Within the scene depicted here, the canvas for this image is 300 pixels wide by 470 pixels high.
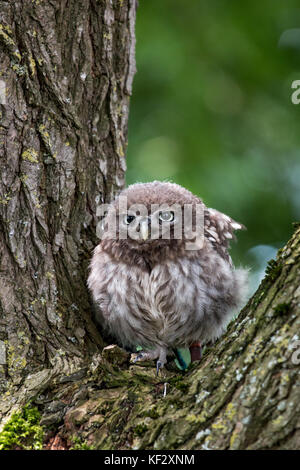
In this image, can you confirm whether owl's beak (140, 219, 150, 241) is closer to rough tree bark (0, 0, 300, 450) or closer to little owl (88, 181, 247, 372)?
little owl (88, 181, 247, 372)

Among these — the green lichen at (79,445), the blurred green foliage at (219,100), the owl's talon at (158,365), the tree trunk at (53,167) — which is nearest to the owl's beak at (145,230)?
the tree trunk at (53,167)

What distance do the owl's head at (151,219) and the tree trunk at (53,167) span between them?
13 centimetres

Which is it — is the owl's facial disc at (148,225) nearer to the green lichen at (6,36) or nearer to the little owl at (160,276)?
the little owl at (160,276)

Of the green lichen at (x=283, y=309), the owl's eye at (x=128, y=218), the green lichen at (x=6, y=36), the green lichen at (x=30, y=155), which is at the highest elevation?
the green lichen at (x=6, y=36)

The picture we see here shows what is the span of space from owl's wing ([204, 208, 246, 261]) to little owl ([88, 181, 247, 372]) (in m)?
0.01

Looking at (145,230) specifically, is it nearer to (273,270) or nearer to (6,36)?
(273,270)

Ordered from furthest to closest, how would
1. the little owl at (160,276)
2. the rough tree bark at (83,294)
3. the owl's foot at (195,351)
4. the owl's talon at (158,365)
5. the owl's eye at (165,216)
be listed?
the owl's foot at (195,351), the owl's eye at (165,216), the little owl at (160,276), the owl's talon at (158,365), the rough tree bark at (83,294)

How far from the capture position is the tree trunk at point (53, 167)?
9.05 feet

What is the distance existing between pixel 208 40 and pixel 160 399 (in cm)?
305

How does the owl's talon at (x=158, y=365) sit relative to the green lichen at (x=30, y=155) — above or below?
below

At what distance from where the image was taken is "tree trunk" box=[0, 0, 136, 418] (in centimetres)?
276

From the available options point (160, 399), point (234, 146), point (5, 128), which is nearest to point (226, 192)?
point (234, 146)
